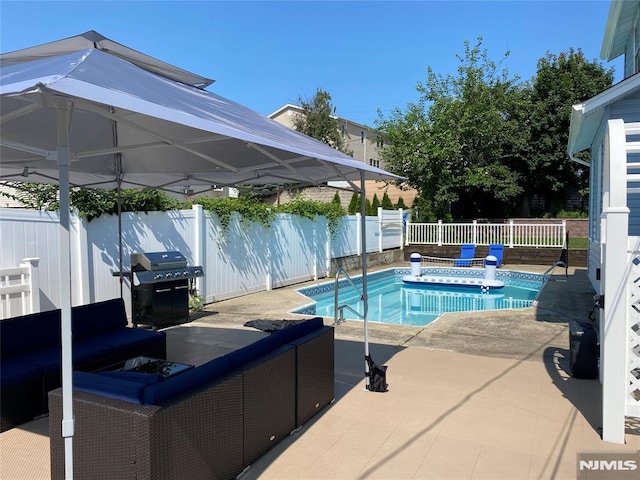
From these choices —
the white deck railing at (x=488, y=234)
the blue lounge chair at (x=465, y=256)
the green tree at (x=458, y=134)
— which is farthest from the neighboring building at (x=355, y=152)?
the blue lounge chair at (x=465, y=256)

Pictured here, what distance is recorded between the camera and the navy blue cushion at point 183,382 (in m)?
2.46

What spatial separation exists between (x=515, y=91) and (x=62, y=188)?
25.7 metres

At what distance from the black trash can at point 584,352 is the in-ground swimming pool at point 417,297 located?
4.79m

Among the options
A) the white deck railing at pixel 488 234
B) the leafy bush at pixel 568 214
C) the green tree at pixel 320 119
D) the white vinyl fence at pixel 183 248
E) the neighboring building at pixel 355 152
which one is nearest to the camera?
the white vinyl fence at pixel 183 248

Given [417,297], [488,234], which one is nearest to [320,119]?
[488,234]

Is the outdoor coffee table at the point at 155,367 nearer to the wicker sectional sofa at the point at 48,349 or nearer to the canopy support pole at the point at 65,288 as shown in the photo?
the wicker sectional sofa at the point at 48,349

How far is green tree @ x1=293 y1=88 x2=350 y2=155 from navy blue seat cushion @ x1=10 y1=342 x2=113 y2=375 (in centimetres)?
2494

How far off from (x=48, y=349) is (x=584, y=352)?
555cm

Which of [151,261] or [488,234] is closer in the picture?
[151,261]

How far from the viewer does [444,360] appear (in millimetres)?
5723

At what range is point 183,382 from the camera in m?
2.66

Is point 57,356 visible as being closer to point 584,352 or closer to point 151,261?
point 151,261

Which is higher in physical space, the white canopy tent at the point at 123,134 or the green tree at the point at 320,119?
the green tree at the point at 320,119

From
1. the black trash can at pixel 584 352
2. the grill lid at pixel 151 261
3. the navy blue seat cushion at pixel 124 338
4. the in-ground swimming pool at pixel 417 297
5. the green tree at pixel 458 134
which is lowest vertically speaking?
the in-ground swimming pool at pixel 417 297
